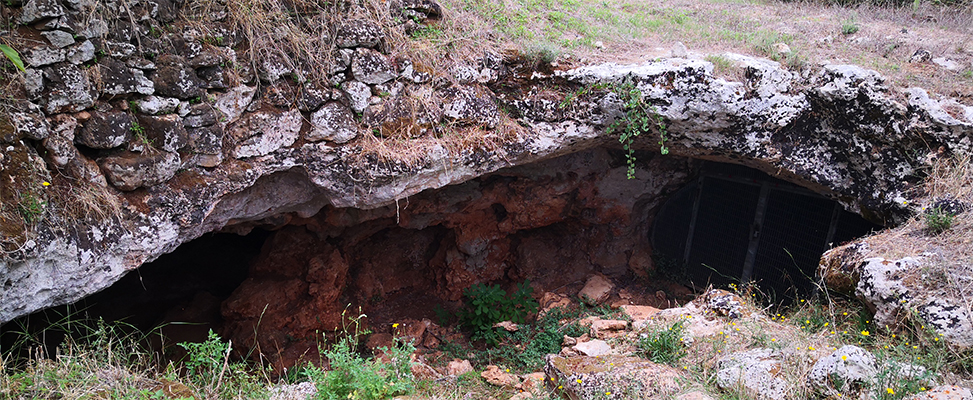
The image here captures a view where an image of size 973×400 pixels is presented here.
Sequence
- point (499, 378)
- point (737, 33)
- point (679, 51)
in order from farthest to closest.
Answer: point (737, 33)
point (679, 51)
point (499, 378)

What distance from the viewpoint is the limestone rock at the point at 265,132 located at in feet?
12.6

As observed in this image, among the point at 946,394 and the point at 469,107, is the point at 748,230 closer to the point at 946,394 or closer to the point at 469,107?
the point at 946,394

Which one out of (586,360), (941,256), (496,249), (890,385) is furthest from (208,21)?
(941,256)

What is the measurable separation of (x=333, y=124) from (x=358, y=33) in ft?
2.28

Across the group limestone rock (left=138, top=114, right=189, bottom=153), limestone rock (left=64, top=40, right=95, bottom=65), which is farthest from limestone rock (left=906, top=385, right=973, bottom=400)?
limestone rock (left=64, top=40, right=95, bottom=65)

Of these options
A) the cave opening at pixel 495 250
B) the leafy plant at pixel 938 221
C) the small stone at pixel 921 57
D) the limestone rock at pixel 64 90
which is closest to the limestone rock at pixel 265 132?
the limestone rock at pixel 64 90

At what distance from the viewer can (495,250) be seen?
6.65m

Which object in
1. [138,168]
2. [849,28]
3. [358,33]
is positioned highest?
[849,28]

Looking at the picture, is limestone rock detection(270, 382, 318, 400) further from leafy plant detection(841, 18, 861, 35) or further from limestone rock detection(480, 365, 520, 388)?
leafy plant detection(841, 18, 861, 35)

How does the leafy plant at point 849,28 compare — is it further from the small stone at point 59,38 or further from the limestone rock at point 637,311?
the small stone at point 59,38

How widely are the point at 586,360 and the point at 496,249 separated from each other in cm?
292

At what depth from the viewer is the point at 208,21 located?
3.72 m

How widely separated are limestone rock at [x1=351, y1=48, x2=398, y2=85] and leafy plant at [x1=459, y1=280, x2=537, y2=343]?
2.77 metres

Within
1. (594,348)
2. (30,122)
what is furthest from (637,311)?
(30,122)
